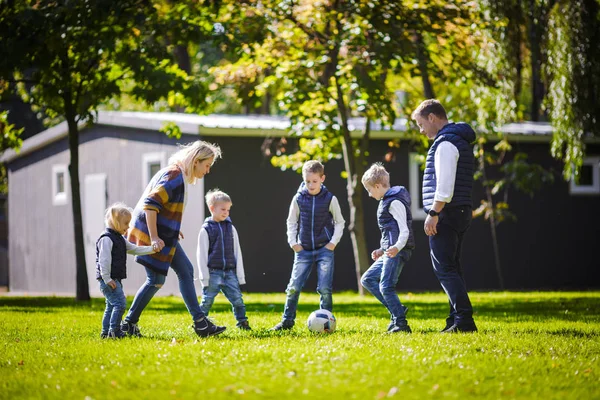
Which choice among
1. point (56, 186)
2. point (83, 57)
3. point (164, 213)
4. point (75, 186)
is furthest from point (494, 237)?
point (164, 213)

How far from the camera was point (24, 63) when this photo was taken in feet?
47.5

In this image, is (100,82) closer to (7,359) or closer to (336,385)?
(7,359)

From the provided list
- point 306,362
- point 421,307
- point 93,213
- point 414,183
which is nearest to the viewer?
point 306,362

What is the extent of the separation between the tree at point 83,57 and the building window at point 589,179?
10.1 m

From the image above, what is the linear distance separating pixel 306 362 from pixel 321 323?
7.30ft

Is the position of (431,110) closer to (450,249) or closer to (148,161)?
(450,249)

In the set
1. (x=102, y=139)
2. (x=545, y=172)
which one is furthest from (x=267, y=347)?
(x=102, y=139)

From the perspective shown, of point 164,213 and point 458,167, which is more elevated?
point 458,167

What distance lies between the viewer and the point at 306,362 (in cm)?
655

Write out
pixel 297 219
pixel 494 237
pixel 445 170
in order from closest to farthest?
pixel 445 170 → pixel 297 219 → pixel 494 237

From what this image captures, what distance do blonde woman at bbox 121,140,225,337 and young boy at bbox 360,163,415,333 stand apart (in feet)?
5.00

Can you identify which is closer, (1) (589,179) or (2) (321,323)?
(2) (321,323)

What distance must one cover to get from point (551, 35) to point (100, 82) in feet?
24.8

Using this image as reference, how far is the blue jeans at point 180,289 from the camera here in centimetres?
852
